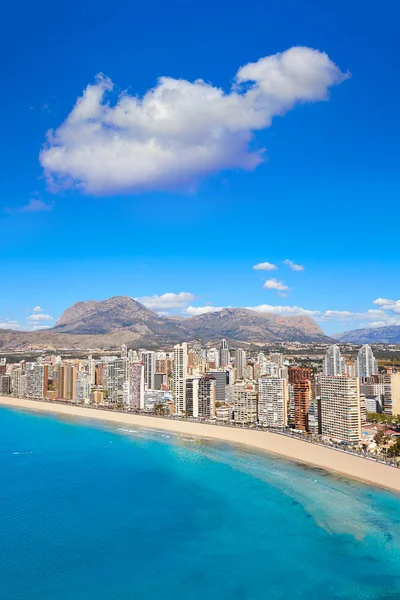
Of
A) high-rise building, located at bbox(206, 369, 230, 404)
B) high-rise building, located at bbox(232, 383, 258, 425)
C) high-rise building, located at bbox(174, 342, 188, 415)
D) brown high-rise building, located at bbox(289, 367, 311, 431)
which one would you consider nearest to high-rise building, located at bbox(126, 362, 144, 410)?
high-rise building, located at bbox(174, 342, 188, 415)

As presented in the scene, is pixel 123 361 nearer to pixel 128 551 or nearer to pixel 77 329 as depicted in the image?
pixel 128 551

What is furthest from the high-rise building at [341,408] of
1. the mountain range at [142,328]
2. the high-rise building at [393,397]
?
the mountain range at [142,328]

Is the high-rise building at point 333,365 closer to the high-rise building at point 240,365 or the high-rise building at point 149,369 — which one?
the high-rise building at point 240,365

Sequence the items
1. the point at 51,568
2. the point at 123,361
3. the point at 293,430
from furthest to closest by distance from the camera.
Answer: the point at 123,361 → the point at 293,430 → the point at 51,568

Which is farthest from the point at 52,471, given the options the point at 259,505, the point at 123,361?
the point at 123,361

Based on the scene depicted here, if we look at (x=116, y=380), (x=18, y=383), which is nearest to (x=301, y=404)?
(x=116, y=380)

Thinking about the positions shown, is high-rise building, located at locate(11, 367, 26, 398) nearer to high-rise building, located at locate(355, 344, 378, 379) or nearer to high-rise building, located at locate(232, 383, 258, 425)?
high-rise building, located at locate(232, 383, 258, 425)

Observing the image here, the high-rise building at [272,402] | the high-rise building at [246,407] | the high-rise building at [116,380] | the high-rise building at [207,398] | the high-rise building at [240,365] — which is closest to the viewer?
the high-rise building at [272,402]
